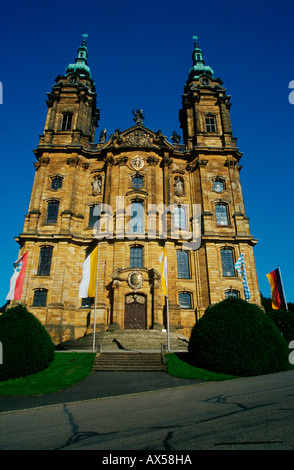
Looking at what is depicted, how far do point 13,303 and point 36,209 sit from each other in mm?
10153

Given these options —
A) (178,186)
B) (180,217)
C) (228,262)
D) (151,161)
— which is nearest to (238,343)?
(228,262)

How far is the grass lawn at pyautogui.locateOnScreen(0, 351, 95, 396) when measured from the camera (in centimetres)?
1066

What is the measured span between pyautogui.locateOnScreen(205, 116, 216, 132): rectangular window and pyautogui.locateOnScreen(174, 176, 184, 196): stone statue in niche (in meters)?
8.89

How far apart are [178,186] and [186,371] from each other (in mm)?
23513

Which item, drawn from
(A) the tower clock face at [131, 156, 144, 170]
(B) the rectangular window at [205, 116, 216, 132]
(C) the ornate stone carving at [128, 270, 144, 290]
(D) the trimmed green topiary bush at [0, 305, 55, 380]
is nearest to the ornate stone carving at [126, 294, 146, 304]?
(C) the ornate stone carving at [128, 270, 144, 290]

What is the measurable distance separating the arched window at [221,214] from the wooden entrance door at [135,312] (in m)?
12.3

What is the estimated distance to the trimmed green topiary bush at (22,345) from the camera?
1241 centimetres

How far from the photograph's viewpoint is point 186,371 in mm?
13594

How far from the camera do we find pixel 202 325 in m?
14.9

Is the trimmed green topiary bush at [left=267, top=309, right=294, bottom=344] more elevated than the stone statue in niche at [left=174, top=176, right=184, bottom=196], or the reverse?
the stone statue in niche at [left=174, top=176, right=184, bottom=196]

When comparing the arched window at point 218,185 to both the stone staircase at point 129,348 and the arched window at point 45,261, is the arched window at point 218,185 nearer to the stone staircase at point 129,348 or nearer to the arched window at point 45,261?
the stone staircase at point 129,348

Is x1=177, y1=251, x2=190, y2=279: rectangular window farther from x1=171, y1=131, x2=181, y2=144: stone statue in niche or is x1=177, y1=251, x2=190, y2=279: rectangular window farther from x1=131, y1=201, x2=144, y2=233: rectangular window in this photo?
x1=171, y1=131, x2=181, y2=144: stone statue in niche

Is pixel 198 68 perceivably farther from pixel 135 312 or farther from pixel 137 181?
pixel 135 312

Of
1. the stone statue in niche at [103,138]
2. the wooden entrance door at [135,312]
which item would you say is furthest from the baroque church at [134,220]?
the stone statue in niche at [103,138]
